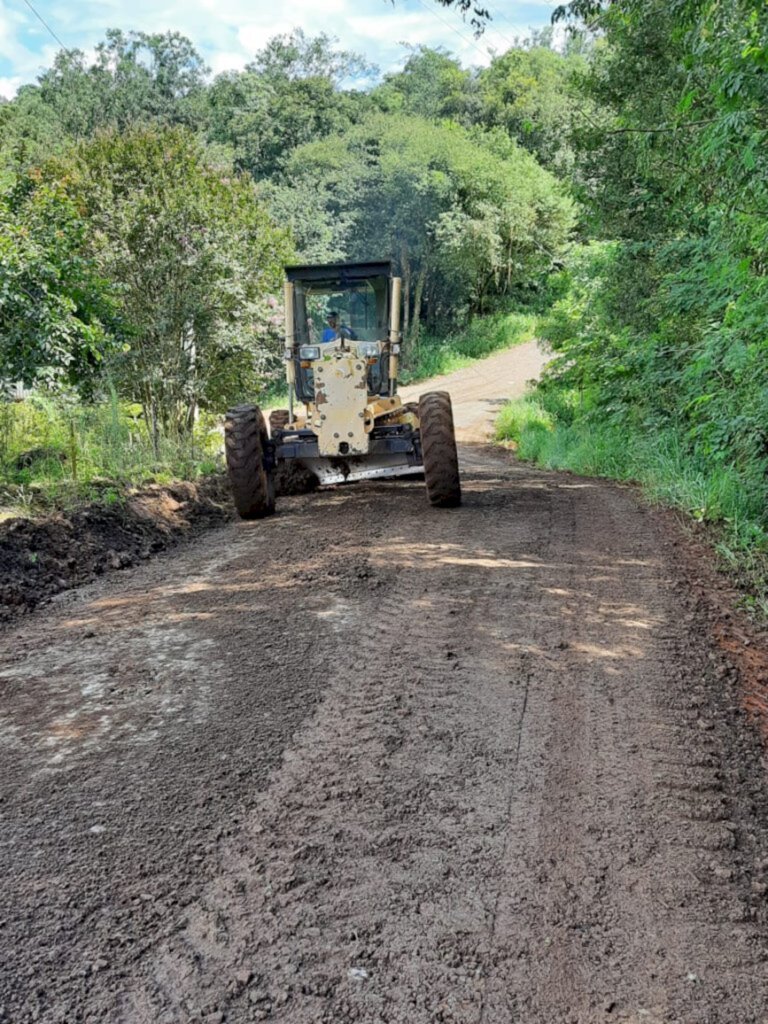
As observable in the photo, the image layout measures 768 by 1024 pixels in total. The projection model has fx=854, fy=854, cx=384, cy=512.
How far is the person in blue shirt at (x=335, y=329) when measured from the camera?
1008cm

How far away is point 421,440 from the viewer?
9.20 m

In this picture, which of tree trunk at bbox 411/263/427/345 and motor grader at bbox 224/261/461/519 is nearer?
motor grader at bbox 224/261/461/519

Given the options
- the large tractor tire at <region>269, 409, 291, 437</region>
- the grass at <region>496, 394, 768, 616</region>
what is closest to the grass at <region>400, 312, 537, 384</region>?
the grass at <region>496, 394, 768, 616</region>

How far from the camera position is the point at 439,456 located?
29.7 ft

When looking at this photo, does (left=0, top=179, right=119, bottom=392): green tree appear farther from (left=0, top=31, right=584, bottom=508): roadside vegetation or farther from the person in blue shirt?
the person in blue shirt

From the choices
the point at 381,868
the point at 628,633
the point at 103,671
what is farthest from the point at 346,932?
the point at 628,633

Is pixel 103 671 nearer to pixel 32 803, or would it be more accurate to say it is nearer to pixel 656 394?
pixel 32 803

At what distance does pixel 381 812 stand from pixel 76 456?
7303 mm

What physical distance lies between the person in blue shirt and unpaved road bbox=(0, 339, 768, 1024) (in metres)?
4.84

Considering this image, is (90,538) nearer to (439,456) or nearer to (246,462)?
(246,462)

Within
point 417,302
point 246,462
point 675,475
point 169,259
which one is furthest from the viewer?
point 417,302

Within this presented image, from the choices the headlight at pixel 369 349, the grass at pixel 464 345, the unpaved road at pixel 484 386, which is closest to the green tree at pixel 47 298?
the headlight at pixel 369 349

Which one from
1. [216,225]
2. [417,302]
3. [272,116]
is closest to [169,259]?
[216,225]

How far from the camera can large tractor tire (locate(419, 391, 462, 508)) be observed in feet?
29.7
